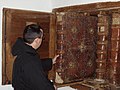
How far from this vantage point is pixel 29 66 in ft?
4.84

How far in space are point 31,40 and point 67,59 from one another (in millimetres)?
483

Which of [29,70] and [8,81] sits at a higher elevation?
[29,70]

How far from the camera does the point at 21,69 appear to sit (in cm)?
152

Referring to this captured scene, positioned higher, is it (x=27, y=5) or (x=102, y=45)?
(x=27, y=5)

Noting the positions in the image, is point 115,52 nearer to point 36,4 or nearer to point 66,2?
point 66,2

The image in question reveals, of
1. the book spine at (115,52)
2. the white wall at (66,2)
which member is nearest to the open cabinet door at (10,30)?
the white wall at (66,2)

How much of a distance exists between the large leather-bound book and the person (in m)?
0.34

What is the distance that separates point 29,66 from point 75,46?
A: 2.10 ft

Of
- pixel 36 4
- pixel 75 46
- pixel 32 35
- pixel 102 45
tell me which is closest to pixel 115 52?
pixel 102 45

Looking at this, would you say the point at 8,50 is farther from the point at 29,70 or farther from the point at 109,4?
the point at 109,4

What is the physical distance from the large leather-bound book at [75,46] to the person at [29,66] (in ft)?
1.13

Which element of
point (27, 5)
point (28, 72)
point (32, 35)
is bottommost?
point (28, 72)

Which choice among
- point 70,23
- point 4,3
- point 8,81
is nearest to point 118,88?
point 70,23

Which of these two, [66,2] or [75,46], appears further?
[66,2]
